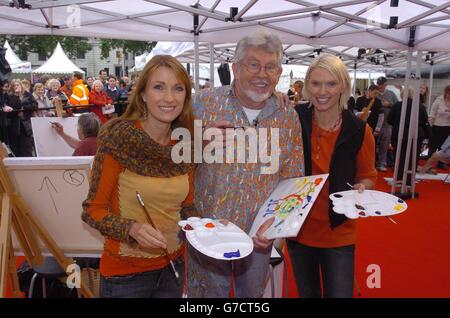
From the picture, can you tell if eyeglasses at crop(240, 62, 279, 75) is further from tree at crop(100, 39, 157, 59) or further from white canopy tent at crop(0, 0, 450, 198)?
tree at crop(100, 39, 157, 59)

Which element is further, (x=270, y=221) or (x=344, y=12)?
(x=344, y=12)

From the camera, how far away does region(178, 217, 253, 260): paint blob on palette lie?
129 centimetres

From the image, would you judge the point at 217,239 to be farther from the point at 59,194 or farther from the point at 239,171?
the point at 59,194

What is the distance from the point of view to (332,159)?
1837 millimetres

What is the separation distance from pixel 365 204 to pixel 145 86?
94cm

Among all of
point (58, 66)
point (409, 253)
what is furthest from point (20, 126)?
point (58, 66)

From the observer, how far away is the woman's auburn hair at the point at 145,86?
1446 millimetres

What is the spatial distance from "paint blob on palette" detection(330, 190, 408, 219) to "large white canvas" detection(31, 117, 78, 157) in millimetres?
3436

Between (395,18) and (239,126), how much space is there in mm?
3860

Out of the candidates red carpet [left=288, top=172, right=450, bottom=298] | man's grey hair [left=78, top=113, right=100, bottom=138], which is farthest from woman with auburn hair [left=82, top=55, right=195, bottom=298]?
man's grey hair [left=78, top=113, right=100, bottom=138]
